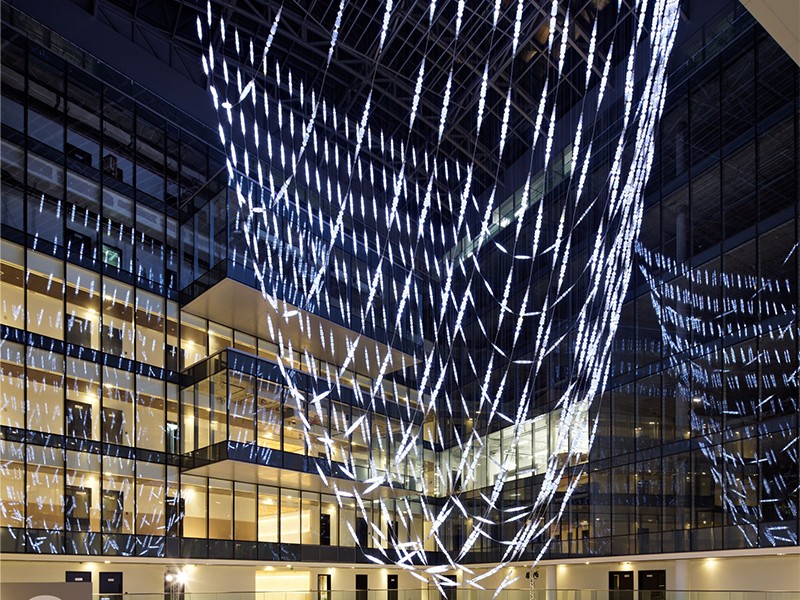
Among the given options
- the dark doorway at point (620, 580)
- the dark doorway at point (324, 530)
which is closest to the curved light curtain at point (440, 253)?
the dark doorway at point (324, 530)

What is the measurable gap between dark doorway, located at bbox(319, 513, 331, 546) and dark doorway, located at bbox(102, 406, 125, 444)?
34.0 ft

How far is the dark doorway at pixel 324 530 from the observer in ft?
108

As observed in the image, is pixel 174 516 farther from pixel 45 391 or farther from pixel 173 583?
pixel 45 391

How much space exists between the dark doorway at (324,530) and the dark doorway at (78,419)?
37.8 ft

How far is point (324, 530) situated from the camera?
33.3 meters

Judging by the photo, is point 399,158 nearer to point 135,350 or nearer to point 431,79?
point 431,79

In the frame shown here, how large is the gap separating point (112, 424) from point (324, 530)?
36.3ft

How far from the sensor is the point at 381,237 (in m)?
35.8

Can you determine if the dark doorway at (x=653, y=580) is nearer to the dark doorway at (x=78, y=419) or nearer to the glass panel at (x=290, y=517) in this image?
the glass panel at (x=290, y=517)

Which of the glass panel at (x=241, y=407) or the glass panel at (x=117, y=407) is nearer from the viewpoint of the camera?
the glass panel at (x=117, y=407)

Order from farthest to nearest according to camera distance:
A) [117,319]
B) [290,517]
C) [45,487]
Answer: [290,517] → [117,319] → [45,487]

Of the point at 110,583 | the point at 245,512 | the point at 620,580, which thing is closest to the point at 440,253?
the point at 245,512

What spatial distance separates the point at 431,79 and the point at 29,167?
16.2m

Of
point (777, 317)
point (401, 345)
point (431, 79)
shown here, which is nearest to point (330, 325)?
point (401, 345)
